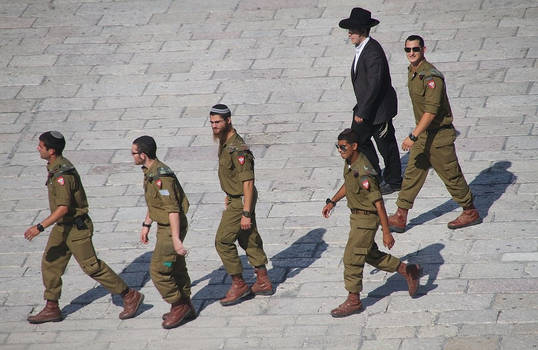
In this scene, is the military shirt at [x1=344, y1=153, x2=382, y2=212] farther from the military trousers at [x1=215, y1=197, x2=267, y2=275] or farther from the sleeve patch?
the military trousers at [x1=215, y1=197, x2=267, y2=275]

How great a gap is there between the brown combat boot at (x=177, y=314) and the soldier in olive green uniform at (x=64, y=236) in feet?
1.49

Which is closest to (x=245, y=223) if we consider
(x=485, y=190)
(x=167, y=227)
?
(x=167, y=227)

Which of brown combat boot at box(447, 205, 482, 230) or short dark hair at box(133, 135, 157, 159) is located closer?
short dark hair at box(133, 135, 157, 159)

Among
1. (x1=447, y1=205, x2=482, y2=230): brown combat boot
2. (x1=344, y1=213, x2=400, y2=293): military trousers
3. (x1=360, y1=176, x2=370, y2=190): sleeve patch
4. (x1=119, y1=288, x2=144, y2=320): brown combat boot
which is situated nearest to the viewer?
(x1=360, y1=176, x2=370, y2=190): sleeve patch

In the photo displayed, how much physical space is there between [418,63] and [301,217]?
86.5 inches

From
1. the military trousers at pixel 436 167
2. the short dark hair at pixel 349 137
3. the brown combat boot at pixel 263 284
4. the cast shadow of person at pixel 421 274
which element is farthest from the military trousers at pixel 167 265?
the military trousers at pixel 436 167

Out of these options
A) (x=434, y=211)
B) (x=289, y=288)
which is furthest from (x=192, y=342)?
(x=434, y=211)

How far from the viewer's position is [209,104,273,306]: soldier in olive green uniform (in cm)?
892

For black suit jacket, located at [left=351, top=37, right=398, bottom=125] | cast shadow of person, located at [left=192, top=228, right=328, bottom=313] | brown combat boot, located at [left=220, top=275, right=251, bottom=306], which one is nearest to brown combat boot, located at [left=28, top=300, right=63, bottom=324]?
cast shadow of person, located at [left=192, top=228, right=328, bottom=313]

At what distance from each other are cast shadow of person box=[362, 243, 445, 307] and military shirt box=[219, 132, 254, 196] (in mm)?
1609

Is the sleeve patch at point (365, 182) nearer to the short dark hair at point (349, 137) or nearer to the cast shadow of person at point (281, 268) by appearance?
the short dark hair at point (349, 137)

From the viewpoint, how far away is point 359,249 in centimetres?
862

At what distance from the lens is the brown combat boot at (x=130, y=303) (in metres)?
9.24

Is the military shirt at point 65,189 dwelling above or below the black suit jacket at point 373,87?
above
